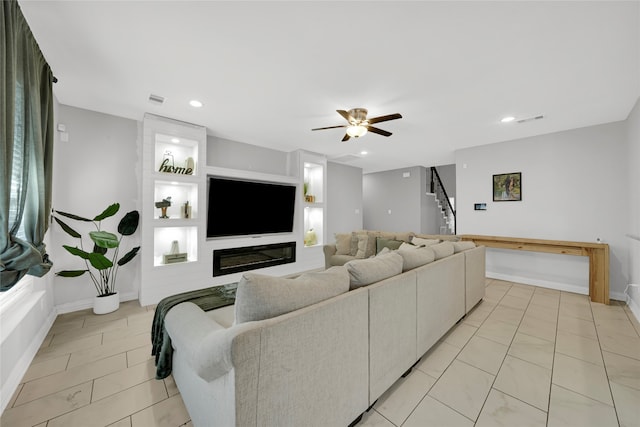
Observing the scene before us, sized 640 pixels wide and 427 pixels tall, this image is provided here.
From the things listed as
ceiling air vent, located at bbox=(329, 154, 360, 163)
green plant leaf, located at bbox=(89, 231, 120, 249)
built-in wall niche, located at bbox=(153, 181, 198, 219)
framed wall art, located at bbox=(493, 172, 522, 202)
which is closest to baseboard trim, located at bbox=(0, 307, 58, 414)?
green plant leaf, located at bbox=(89, 231, 120, 249)

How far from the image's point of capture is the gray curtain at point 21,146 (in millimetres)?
1409

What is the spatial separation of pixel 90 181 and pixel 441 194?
8764 millimetres

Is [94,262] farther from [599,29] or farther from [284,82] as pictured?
[599,29]

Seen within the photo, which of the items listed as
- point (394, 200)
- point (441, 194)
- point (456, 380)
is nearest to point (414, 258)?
point (456, 380)

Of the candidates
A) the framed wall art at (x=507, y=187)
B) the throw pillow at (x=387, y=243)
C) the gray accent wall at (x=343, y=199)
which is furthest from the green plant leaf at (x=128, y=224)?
the framed wall art at (x=507, y=187)

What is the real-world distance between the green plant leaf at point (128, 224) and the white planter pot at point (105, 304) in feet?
2.70

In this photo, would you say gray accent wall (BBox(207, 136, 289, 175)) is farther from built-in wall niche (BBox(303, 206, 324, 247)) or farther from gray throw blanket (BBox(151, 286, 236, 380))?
gray throw blanket (BBox(151, 286, 236, 380))

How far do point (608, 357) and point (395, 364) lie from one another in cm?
207

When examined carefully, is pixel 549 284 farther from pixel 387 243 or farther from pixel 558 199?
pixel 387 243

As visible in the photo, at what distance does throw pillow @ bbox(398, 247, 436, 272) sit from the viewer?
211 centimetres

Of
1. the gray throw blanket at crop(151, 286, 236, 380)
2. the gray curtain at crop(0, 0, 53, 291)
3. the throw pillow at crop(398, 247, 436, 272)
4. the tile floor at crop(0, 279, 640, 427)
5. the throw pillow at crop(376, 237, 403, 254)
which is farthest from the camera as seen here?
the throw pillow at crop(376, 237, 403, 254)

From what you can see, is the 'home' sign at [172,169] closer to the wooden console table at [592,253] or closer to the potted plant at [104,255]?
the potted plant at [104,255]


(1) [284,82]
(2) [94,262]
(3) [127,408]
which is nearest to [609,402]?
(3) [127,408]

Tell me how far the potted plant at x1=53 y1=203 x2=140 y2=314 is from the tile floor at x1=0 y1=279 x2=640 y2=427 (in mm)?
285
